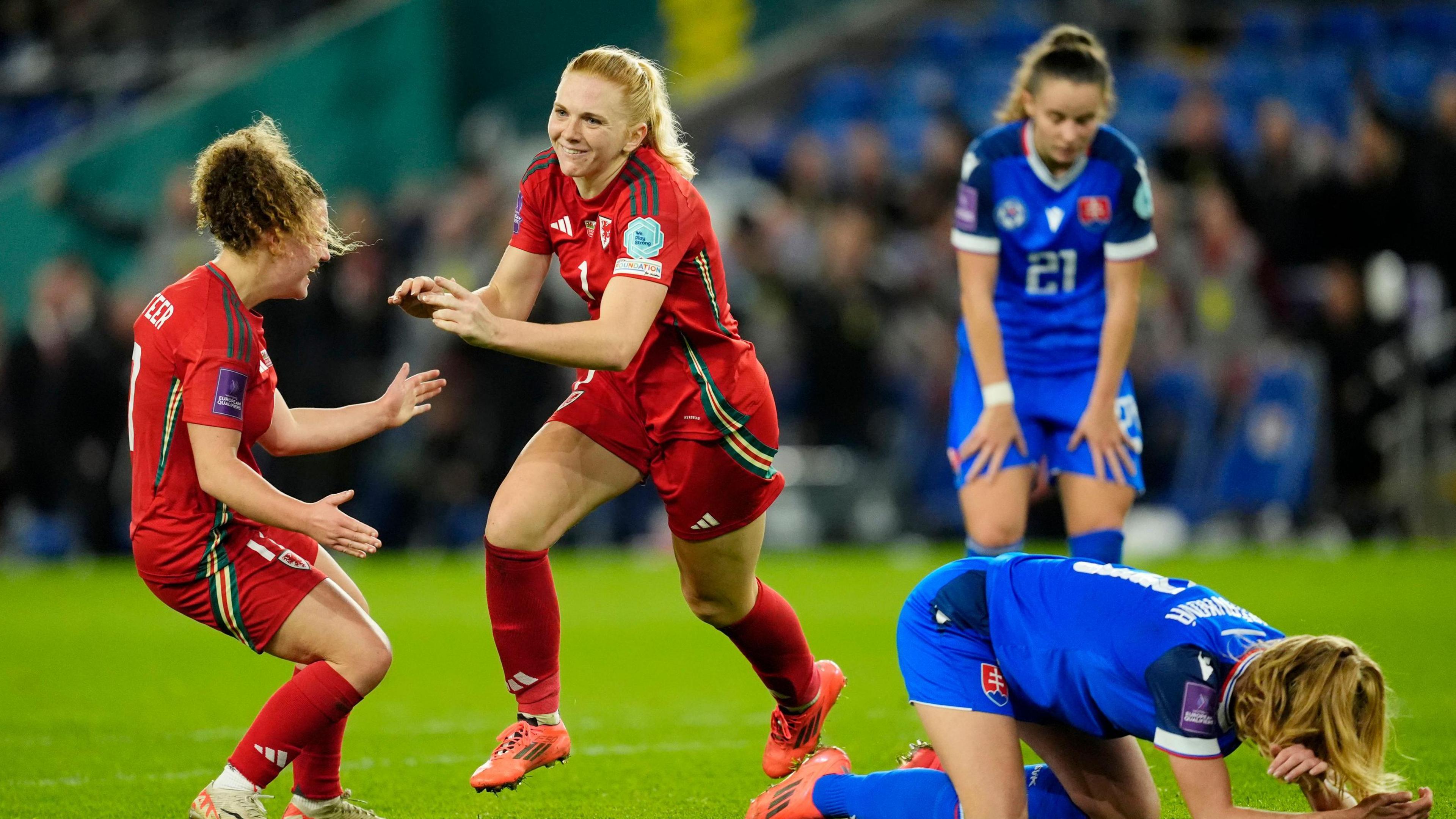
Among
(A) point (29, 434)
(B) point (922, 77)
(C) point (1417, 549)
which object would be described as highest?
(B) point (922, 77)

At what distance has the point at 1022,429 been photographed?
232 inches

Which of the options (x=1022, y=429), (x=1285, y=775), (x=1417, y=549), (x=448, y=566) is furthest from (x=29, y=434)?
(x=1285, y=775)

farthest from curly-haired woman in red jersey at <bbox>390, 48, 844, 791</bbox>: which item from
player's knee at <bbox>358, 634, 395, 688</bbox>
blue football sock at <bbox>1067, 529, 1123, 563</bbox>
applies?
blue football sock at <bbox>1067, 529, 1123, 563</bbox>

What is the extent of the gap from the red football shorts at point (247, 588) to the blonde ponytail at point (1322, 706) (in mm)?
2452

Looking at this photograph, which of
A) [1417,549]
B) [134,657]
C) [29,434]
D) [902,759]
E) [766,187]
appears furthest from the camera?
[766,187]

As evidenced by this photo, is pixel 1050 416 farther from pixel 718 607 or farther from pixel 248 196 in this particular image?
pixel 248 196

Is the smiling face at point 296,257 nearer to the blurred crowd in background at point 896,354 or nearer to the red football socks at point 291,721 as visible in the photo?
the red football socks at point 291,721

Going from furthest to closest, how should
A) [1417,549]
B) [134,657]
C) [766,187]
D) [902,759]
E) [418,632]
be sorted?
1. [766,187]
2. [1417,549]
3. [418,632]
4. [134,657]
5. [902,759]

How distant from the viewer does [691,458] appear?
15.9 ft

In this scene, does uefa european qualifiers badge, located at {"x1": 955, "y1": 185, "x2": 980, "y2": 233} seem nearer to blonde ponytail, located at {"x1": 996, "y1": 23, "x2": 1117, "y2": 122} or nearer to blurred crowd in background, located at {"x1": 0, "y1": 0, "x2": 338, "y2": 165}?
blonde ponytail, located at {"x1": 996, "y1": 23, "x2": 1117, "y2": 122}

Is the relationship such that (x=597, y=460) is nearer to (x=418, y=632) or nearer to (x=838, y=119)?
(x=418, y=632)

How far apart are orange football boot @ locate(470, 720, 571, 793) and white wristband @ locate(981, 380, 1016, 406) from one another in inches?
78.7

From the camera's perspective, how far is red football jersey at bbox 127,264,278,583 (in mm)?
4223

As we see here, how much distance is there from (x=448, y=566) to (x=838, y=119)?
6.85 meters
